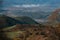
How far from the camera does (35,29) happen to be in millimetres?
2504

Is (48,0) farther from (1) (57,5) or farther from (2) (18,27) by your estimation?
(2) (18,27)

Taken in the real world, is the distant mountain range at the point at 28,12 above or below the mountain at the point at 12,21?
above

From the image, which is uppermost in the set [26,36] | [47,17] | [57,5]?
[57,5]

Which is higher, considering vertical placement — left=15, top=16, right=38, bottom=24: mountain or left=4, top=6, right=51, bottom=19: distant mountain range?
left=4, top=6, right=51, bottom=19: distant mountain range

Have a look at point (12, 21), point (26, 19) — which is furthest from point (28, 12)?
point (12, 21)

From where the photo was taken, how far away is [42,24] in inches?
98.8

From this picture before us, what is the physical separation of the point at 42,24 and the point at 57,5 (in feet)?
1.26

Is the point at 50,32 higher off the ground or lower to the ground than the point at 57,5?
lower

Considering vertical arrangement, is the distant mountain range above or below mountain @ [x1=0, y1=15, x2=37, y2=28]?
above

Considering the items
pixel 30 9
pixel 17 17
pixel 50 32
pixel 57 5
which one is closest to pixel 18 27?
pixel 17 17

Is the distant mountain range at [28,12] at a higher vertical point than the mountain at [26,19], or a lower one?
higher

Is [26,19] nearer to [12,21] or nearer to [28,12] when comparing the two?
[28,12]

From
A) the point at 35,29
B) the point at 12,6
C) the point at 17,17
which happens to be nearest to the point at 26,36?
the point at 35,29

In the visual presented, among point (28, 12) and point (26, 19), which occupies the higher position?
point (28, 12)
